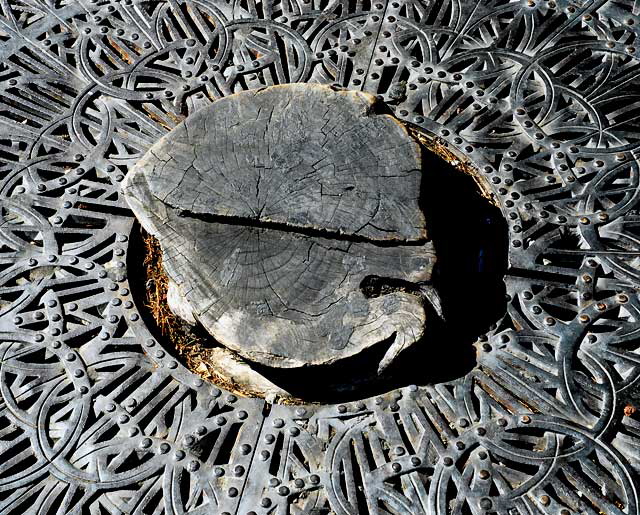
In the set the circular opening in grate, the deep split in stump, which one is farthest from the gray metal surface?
the deep split in stump

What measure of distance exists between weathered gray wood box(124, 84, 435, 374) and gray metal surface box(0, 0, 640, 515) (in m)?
0.34

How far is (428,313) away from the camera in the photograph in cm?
358

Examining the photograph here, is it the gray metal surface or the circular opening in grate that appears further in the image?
the circular opening in grate

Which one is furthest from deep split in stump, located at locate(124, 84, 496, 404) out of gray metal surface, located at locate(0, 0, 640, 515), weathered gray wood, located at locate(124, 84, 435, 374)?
gray metal surface, located at locate(0, 0, 640, 515)

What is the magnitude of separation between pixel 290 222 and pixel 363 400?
0.72 metres

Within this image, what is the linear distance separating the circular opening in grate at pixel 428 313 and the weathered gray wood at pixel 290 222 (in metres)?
0.07

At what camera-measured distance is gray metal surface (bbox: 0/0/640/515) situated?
3.49m

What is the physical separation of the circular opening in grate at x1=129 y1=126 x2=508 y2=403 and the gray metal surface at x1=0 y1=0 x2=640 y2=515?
3.1 inches

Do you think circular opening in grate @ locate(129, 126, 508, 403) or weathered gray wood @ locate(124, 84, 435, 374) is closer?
weathered gray wood @ locate(124, 84, 435, 374)

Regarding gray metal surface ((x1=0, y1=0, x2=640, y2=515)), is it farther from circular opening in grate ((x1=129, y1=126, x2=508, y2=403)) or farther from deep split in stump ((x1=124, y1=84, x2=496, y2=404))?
deep split in stump ((x1=124, y1=84, x2=496, y2=404))

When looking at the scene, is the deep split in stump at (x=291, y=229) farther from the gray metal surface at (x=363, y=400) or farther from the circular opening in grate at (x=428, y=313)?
the gray metal surface at (x=363, y=400)

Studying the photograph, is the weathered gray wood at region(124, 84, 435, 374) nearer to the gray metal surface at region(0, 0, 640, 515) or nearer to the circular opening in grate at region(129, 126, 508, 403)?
the circular opening in grate at region(129, 126, 508, 403)

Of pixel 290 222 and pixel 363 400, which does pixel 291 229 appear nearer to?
A: pixel 290 222

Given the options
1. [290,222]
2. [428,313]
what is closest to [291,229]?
[290,222]
